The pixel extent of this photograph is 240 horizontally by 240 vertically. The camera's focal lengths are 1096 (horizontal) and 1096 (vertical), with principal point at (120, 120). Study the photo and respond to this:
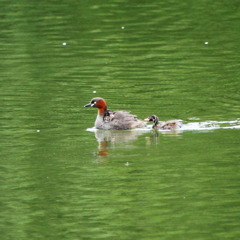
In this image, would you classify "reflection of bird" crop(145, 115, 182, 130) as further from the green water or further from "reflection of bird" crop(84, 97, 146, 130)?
"reflection of bird" crop(84, 97, 146, 130)

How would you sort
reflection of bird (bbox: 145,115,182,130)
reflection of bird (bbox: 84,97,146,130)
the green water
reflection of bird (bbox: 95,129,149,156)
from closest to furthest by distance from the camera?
the green water
reflection of bird (bbox: 95,129,149,156)
reflection of bird (bbox: 145,115,182,130)
reflection of bird (bbox: 84,97,146,130)

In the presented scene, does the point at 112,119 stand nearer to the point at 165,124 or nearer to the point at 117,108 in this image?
the point at 117,108

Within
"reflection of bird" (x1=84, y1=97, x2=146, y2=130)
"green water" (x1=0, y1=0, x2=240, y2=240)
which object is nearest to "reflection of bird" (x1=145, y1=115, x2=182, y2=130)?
"green water" (x1=0, y1=0, x2=240, y2=240)

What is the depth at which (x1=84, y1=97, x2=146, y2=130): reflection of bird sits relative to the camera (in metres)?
16.1

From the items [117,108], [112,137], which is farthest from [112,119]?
[117,108]

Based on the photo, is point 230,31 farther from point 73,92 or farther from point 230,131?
point 230,131

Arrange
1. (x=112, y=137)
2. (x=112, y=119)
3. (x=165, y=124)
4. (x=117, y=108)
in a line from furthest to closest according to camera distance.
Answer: (x=117, y=108)
(x=112, y=119)
(x=112, y=137)
(x=165, y=124)

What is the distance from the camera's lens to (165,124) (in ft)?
51.3

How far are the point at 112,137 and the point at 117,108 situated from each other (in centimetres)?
149

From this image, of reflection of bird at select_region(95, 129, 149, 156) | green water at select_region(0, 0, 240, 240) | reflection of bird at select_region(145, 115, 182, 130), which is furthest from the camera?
reflection of bird at select_region(145, 115, 182, 130)

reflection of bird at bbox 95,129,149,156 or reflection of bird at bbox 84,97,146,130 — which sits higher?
reflection of bird at bbox 84,97,146,130

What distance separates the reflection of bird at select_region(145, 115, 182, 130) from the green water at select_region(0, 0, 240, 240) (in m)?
0.12

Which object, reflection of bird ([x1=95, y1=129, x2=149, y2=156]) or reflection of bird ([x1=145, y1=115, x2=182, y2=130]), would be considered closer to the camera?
reflection of bird ([x1=95, y1=129, x2=149, y2=156])

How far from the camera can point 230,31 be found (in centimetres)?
2406
